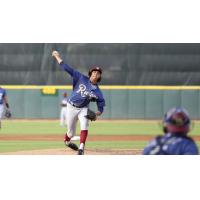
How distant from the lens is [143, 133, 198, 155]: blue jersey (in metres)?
4.66

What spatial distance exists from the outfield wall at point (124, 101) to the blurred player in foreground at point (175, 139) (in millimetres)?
25571

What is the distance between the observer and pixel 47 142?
1727 centimetres

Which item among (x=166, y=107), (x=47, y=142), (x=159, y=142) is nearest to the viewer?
(x=159, y=142)

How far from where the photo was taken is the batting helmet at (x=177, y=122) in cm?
471

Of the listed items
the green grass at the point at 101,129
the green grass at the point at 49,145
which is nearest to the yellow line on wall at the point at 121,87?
the green grass at the point at 101,129

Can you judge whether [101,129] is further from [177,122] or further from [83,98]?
[177,122]

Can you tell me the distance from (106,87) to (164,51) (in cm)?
321

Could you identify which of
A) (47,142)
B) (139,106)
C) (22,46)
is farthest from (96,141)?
(22,46)

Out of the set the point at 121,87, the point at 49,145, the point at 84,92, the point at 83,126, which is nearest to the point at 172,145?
the point at 83,126

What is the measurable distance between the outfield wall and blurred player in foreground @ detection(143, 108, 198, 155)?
83.9 feet

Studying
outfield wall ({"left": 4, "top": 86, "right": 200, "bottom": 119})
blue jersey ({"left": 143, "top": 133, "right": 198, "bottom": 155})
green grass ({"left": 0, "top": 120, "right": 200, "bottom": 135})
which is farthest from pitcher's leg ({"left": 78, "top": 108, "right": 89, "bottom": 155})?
outfield wall ({"left": 4, "top": 86, "right": 200, "bottom": 119})

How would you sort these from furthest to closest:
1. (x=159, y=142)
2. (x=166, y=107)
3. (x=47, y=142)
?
(x=166, y=107) → (x=47, y=142) → (x=159, y=142)

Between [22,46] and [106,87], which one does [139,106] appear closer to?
[106,87]

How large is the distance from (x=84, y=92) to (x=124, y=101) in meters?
18.0
